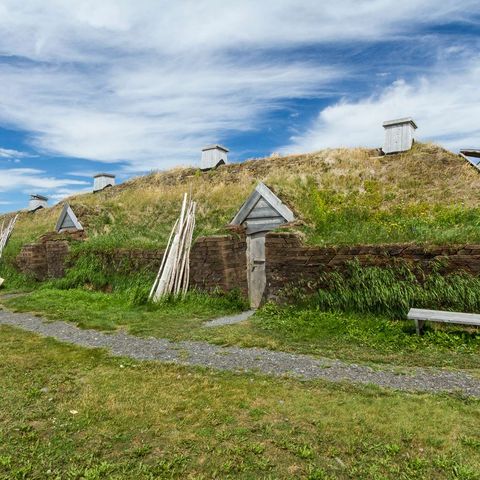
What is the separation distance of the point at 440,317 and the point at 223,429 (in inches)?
171

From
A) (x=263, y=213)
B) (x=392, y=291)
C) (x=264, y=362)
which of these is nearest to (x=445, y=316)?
(x=392, y=291)

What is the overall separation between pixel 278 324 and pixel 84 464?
5.09 metres

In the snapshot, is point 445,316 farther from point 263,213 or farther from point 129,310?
point 129,310

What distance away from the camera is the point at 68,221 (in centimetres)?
1683

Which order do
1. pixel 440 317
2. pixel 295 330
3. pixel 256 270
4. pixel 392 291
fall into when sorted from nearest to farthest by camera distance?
pixel 440 317, pixel 295 330, pixel 392 291, pixel 256 270

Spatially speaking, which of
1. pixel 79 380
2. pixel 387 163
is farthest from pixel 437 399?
pixel 387 163

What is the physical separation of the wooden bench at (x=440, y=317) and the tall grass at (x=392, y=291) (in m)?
0.53

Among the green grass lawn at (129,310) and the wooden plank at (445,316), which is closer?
the wooden plank at (445,316)

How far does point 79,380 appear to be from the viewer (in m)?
5.21

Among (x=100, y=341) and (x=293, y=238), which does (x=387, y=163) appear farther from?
(x=100, y=341)

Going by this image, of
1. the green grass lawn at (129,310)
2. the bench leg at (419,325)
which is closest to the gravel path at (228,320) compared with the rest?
the green grass lawn at (129,310)

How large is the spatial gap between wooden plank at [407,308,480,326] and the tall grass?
1.75ft

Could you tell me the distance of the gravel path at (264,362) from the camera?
4980 mm

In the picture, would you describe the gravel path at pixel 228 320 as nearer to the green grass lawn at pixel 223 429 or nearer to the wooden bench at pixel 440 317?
the green grass lawn at pixel 223 429
